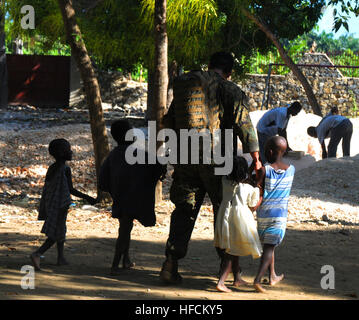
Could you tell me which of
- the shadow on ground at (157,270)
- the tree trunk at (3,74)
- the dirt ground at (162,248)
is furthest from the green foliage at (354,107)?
the shadow on ground at (157,270)

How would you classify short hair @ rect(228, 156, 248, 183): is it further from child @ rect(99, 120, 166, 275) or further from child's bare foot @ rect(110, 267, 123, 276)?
child's bare foot @ rect(110, 267, 123, 276)

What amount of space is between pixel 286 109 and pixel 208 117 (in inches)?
264

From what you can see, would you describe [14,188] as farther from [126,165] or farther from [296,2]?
[296,2]

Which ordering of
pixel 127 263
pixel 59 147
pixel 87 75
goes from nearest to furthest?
pixel 59 147
pixel 127 263
pixel 87 75

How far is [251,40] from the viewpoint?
54.7 feet

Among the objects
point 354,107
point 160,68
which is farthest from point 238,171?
point 354,107

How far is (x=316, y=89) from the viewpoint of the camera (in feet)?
70.8

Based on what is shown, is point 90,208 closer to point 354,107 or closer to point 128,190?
point 128,190

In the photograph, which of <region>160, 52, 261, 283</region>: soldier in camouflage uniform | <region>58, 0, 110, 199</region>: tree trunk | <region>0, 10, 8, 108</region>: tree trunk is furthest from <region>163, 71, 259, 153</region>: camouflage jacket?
<region>0, 10, 8, 108</region>: tree trunk

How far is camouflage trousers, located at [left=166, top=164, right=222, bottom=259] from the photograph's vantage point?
189 inches

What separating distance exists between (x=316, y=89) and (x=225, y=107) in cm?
1745

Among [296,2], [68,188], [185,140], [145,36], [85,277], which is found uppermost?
[296,2]

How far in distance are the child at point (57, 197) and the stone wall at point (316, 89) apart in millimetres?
16445

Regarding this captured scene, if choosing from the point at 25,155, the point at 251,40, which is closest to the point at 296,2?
the point at 251,40
